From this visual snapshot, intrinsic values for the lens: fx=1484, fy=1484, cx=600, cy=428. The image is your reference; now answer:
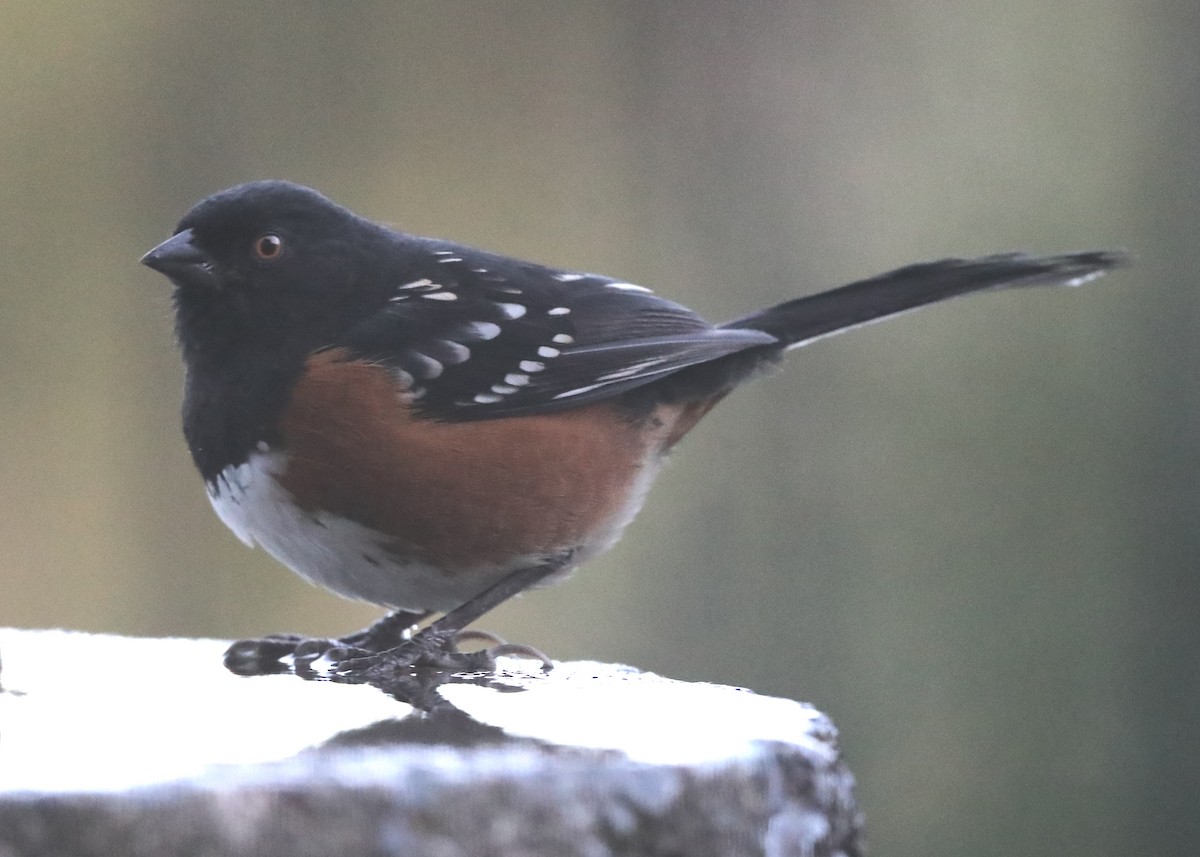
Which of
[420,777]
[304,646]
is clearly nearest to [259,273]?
[304,646]

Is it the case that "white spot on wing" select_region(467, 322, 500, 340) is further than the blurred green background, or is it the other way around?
the blurred green background

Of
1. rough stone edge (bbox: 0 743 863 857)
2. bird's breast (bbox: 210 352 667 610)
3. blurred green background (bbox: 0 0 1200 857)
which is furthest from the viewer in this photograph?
blurred green background (bbox: 0 0 1200 857)

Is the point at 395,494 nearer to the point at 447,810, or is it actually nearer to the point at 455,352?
the point at 455,352

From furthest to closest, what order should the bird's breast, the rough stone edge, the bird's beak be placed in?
the bird's beak → the bird's breast → the rough stone edge

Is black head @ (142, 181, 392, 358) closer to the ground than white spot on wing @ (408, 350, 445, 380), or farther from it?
farther from it

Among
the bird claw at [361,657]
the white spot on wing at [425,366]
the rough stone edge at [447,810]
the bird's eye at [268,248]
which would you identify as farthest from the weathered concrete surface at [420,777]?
the bird's eye at [268,248]

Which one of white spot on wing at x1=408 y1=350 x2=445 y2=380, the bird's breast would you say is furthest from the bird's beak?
white spot on wing at x1=408 y1=350 x2=445 y2=380

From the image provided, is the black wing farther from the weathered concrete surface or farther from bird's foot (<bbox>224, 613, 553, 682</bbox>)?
the weathered concrete surface
